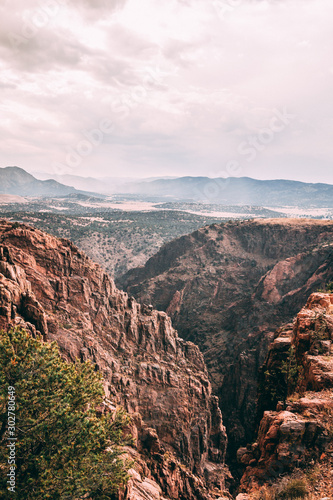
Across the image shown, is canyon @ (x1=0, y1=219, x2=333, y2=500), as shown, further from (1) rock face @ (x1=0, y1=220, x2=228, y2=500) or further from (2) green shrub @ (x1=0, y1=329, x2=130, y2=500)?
(2) green shrub @ (x1=0, y1=329, x2=130, y2=500)

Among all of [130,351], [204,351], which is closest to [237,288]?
[204,351]

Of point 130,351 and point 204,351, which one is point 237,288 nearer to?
point 204,351

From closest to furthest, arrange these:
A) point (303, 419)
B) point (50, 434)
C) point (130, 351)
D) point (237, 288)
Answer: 1. point (50, 434)
2. point (303, 419)
3. point (130, 351)
4. point (237, 288)

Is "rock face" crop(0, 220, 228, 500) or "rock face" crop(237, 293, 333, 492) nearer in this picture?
"rock face" crop(237, 293, 333, 492)

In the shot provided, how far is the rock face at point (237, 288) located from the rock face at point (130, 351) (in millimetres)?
14853

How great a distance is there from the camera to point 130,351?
1977 inches

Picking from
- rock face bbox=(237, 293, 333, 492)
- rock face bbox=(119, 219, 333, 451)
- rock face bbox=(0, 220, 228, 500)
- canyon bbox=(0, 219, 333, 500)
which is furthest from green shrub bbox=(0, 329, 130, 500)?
rock face bbox=(119, 219, 333, 451)

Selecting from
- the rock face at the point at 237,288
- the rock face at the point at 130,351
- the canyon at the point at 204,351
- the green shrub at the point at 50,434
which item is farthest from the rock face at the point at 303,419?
the rock face at the point at 237,288

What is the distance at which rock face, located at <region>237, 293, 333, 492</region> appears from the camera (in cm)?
1731

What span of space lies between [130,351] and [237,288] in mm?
59051

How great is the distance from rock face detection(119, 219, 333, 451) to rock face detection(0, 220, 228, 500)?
1485cm

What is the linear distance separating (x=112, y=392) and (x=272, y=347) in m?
21.1

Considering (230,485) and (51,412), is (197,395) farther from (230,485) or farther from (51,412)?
(51,412)

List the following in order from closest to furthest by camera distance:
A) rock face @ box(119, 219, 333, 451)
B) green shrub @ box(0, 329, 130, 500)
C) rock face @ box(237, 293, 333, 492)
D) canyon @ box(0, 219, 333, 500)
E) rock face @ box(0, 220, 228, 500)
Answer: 1. green shrub @ box(0, 329, 130, 500)
2. rock face @ box(237, 293, 333, 492)
3. canyon @ box(0, 219, 333, 500)
4. rock face @ box(0, 220, 228, 500)
5. rock face @ box(119, 219, 333, 451)
